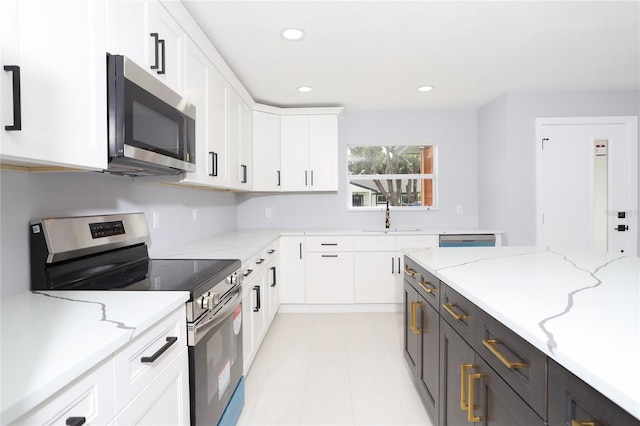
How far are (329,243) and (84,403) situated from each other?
10.0ft

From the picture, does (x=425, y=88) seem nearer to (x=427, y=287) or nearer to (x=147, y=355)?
(x=427, y=287)

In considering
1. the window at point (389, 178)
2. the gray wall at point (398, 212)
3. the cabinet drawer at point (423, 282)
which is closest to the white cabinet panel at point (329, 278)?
the gray wall at point (398, 212)

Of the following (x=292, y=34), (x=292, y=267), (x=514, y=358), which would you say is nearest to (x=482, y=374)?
(x=514, y=358)

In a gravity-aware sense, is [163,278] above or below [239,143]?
below

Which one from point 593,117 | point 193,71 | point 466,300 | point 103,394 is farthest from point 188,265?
point 593,117

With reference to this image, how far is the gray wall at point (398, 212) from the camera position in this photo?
431cm

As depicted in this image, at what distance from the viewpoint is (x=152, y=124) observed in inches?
59.0

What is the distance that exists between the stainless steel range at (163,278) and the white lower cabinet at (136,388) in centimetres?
8

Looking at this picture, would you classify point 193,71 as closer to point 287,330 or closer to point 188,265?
point 188,265

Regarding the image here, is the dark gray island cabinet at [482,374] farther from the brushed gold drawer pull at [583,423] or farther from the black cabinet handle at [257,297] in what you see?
the black cabinet handle at [257,297]

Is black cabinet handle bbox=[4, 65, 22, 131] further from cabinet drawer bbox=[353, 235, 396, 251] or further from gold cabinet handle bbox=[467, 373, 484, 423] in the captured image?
cabinet drawer bbox=[353, 235, 396, 251]

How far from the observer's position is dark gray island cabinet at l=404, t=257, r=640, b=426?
73cm

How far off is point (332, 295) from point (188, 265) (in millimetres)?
2228

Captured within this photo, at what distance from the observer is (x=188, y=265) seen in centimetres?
180
